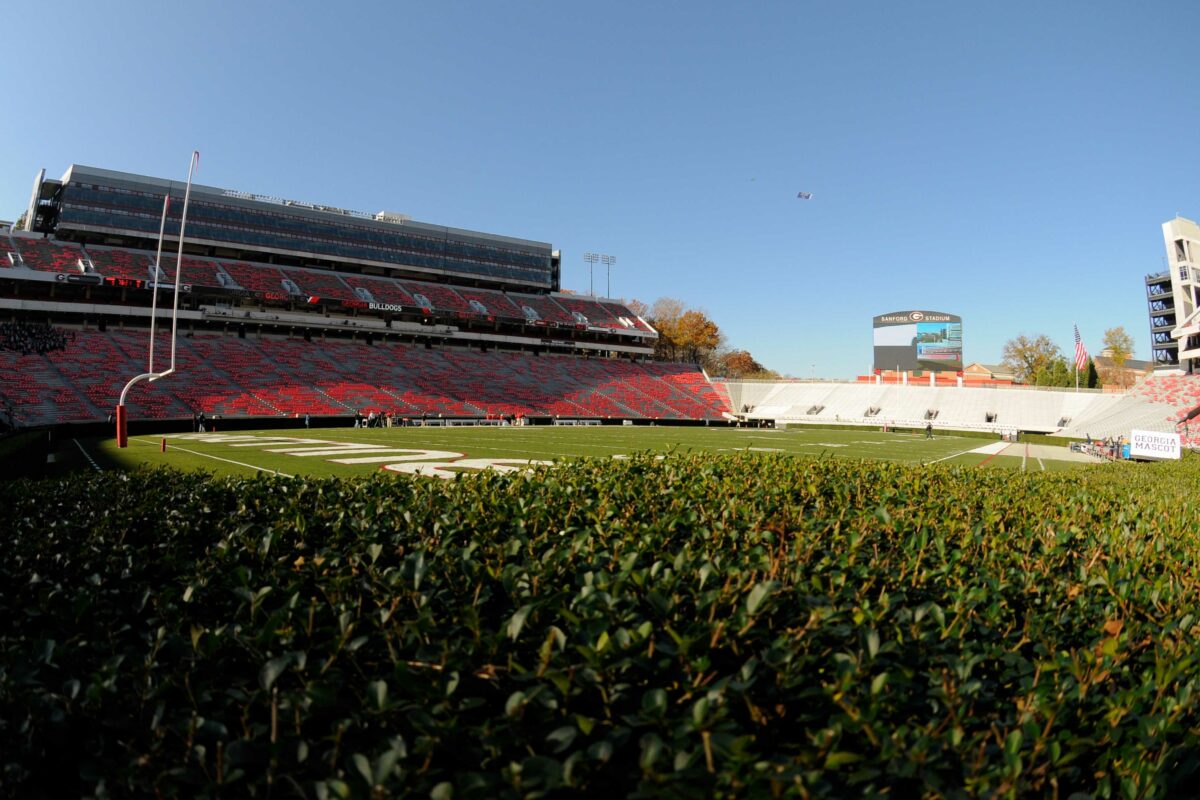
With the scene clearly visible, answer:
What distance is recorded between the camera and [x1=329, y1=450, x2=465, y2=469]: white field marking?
20594 millimetres

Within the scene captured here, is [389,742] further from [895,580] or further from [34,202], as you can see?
[34,202]

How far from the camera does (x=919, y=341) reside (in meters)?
72.3

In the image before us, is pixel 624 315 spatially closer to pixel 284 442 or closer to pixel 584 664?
pixel 284 442

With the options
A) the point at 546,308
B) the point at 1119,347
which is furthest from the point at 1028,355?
the point at 546,308

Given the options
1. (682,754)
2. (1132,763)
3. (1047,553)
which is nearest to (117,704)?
(682,754)

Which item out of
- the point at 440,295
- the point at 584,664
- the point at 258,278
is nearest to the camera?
the point at 584,664

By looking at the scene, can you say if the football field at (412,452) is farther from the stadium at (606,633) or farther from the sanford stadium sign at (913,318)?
the sanford stadium sign at (913,318)

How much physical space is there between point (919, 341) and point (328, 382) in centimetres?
5996

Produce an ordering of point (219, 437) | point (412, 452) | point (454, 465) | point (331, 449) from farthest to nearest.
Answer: point (219, 437) < point (331, 449) < point (412, 452) < point (454, 465)

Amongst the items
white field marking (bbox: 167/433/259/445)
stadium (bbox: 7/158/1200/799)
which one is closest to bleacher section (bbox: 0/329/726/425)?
white field marking (bbox: 167/433/259/445)

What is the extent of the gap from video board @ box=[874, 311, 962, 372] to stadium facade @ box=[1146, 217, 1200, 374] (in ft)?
61.0

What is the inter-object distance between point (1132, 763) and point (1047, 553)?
6.77 ft

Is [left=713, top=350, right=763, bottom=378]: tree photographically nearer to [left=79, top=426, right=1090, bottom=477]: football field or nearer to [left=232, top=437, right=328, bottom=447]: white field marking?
[left=79, top=426, right=1090, bottom=477]: football field

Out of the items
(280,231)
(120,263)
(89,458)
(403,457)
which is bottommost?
(403,457)
